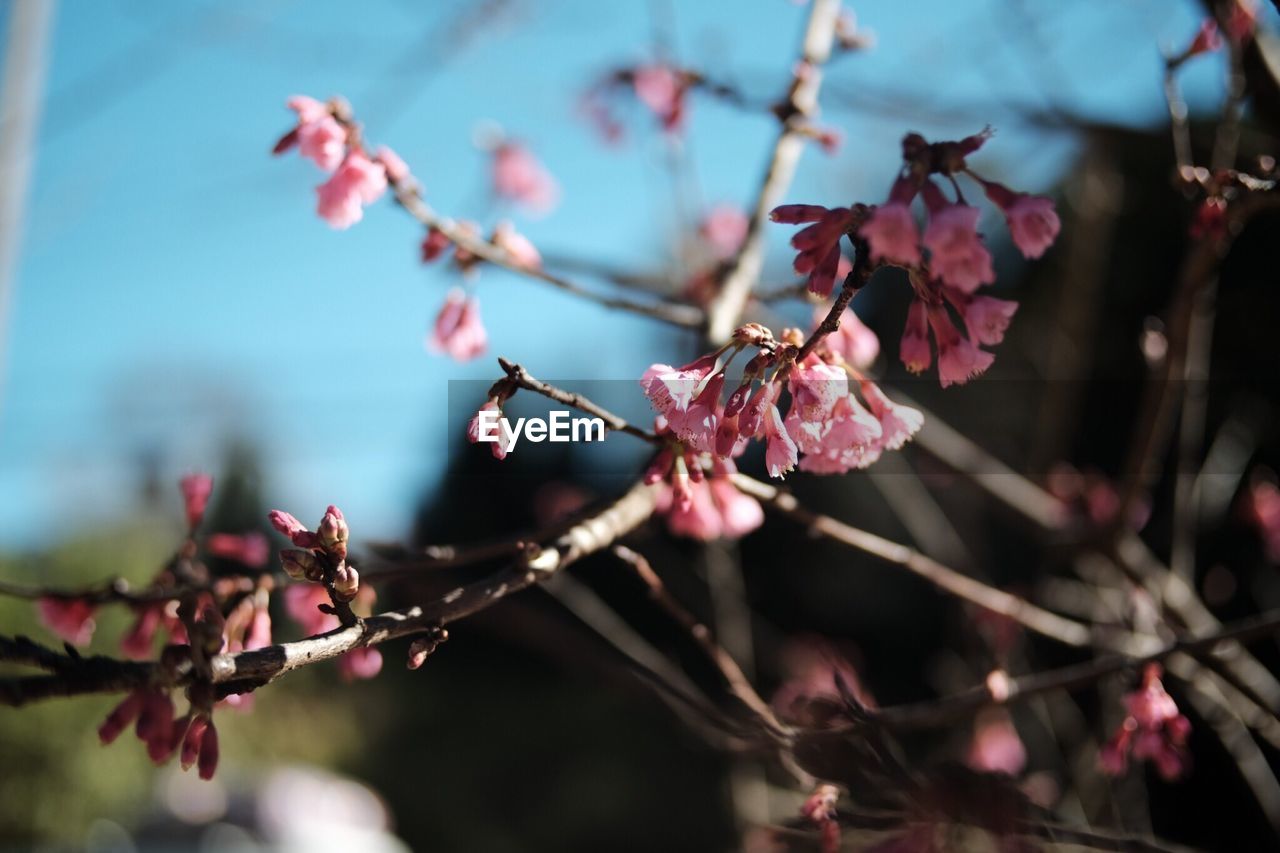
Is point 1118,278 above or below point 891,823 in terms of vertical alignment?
above

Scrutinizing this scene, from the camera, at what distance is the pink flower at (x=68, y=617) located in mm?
1265

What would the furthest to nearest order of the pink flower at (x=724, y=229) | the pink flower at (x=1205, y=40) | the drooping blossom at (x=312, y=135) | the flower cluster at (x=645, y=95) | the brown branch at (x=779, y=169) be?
the pink flower at (x=724, y=229), the flower cluster at (x=645, y=95), the brown branch at (x=779, y=169), the pink flower at (x=1205, y=40), the drooping blossom at (x=312, y=135)

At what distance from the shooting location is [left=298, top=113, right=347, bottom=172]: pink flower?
4.14 ft

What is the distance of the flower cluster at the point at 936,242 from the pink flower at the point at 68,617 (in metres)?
1.11

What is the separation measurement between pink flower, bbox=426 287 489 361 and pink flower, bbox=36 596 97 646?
66 centimetres

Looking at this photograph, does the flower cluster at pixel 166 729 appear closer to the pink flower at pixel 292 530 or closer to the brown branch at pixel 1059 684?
the pink flower at pixel 292 530

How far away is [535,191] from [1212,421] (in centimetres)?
315

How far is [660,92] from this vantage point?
7.73 ft

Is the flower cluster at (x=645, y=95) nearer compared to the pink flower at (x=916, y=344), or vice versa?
the pink flower at (x=916, y=344)

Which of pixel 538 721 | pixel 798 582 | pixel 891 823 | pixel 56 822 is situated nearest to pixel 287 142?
pixel 891 823

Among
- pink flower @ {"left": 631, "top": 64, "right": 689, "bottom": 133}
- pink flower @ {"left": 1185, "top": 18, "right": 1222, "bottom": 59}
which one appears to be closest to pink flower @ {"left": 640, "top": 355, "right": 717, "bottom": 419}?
pink flower @ {"left": 1185, "top": 18, "right": 1222, "bottom": 59}

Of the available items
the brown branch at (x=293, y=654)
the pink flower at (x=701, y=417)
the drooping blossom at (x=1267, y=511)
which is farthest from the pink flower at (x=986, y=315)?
the drooping blossom at (x=1267, y=511)

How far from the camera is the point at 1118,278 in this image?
16.4ft

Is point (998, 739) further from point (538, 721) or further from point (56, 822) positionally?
point (56, 822)
